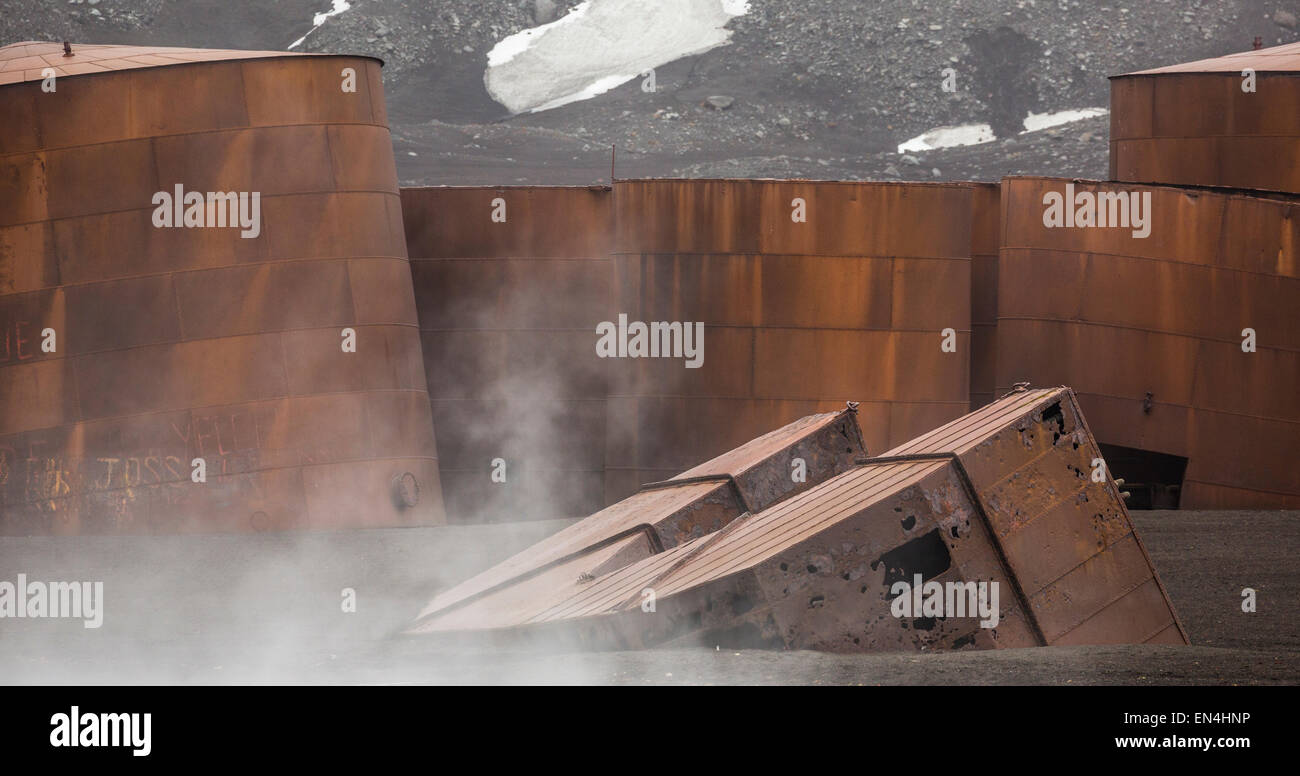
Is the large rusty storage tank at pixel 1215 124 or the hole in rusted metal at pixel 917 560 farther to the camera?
the large rusty storage tank at pixel 1215 124

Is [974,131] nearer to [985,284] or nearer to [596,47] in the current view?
[596,47]

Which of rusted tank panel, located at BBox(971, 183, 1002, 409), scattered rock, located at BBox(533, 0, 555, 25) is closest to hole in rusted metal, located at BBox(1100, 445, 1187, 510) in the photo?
rusted tank panel, located at BBox(971, 183, 1002, 409)

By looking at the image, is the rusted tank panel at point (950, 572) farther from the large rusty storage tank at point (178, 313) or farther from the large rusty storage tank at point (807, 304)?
the large rusty storage tank at point (807, 304)

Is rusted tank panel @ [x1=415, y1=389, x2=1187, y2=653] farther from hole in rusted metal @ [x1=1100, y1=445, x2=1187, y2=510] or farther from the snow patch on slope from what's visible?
the snow patch on slope

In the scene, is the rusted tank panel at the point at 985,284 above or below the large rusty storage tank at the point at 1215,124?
below

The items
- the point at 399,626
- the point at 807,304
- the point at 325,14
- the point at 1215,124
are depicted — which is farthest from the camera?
the point at 325,14

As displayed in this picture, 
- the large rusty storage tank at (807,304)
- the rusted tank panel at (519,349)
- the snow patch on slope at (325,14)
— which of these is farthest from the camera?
the snow patch on slope at (325,14)

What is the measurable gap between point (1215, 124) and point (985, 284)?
14.3 feet

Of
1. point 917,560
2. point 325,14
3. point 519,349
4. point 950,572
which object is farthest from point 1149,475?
point 325,14

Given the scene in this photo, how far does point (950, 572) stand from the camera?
33.9 ft

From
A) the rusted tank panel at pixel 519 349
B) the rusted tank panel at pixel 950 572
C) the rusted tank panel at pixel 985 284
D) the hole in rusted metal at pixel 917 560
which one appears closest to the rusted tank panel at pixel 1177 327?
the rusted tank panel at pixel 985 284

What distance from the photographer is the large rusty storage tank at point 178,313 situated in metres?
16.9

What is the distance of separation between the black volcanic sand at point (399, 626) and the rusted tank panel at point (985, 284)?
3.11m

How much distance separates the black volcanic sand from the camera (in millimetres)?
9469
